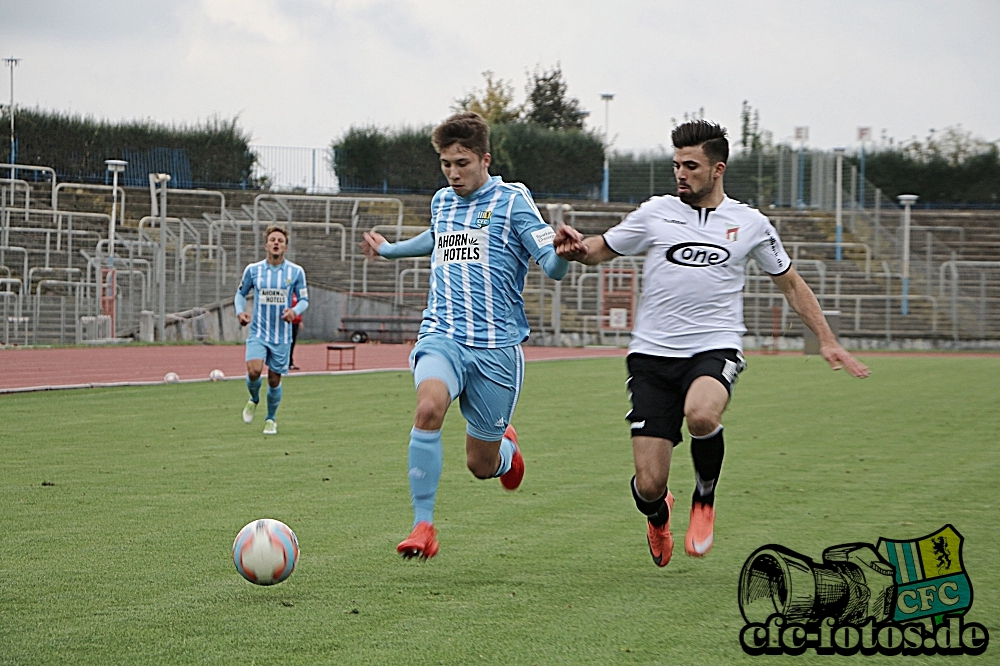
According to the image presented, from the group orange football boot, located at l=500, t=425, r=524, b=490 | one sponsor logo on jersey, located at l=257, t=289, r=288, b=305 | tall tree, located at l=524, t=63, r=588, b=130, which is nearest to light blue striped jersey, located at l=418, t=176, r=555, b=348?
orange football boot, located at l=500, t=425, r=524, b=490

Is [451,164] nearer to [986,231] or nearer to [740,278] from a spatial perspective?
[740,278]

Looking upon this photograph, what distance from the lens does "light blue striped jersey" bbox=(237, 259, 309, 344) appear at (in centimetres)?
1237

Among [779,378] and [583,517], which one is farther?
[779,378]

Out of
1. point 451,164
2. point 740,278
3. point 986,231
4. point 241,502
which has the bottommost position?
point 241,502

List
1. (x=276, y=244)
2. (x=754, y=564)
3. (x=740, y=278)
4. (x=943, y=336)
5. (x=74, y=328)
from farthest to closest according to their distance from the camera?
(x=943, y=336)
(x=74, y=328)
(x=276, y=244)
(x=740, y=278)
(x=754, y=564)

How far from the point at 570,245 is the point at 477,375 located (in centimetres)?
88

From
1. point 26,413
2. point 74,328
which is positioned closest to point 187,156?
point 74,328

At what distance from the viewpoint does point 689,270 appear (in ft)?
19.4

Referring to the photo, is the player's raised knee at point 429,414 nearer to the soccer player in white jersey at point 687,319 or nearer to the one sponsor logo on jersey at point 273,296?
the soccer player in white jersey at point 687,319

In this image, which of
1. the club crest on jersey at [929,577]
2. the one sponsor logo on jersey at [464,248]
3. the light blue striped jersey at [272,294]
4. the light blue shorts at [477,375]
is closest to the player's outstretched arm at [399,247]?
the one sponsor logo on jersey at [464,248]

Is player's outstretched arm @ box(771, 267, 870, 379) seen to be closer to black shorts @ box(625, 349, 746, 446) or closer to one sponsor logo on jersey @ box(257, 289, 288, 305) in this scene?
Result: black shorts @ box(625, 349, 746, 446)

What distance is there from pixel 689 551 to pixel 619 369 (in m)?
17.0

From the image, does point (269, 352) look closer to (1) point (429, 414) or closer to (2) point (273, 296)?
(2) point (273, 296)

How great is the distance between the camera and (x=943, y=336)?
33.9m
